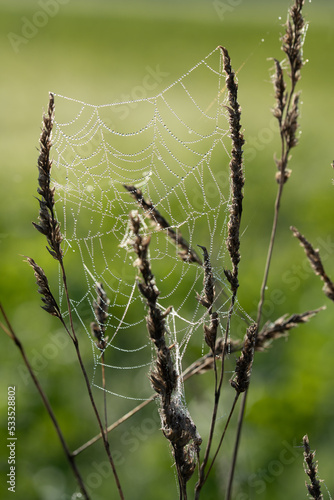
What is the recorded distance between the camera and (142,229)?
4.11 feet

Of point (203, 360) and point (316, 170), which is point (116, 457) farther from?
point (316, 170)

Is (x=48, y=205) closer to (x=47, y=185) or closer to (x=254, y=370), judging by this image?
(x=47, y=185)

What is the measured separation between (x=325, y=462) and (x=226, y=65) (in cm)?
220

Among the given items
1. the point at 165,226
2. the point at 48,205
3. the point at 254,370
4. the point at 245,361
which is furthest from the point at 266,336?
the point at 254,370

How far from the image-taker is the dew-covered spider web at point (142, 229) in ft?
7.87

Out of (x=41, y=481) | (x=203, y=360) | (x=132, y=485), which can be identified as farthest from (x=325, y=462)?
(x=203, y=360)

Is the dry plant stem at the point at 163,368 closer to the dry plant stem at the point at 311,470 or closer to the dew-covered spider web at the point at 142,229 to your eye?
the dew-covered spider web at the point at 142,229

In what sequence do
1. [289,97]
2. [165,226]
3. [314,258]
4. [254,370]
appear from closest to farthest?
1. [314,258]
2. [289,97]
3. [165,226]
4. [254,370]

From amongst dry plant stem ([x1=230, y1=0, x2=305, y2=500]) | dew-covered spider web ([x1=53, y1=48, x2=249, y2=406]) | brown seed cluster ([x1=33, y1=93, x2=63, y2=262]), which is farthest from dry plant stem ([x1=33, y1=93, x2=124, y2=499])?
dry plant stem ([x1=230, y1=0, x2=305, y2=500])

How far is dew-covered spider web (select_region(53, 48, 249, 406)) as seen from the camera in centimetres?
240

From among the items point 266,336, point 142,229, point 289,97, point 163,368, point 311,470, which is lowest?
point 311,470

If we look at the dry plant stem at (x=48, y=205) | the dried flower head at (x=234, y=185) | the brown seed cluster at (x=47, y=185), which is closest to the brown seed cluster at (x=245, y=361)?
the dried flower head at (x=234, y=185)

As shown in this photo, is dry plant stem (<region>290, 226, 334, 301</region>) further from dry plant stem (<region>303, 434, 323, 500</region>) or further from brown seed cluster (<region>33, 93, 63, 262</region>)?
brown seed cluster (<region>33, 93, 63, 262</region>)

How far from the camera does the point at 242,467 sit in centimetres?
287
